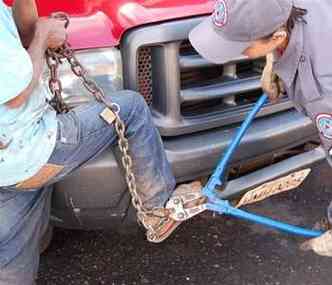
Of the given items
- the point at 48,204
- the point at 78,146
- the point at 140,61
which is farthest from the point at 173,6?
the point at 48,204

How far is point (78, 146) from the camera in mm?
2541

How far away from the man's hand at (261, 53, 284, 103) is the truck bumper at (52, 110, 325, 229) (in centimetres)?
22

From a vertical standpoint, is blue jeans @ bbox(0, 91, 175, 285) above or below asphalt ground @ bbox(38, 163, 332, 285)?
above

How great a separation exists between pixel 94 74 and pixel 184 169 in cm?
56

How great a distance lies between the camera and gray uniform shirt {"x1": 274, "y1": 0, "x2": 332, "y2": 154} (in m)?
2.35

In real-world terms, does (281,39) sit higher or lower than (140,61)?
higher

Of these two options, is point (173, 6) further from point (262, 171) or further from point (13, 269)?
point (13, 269)

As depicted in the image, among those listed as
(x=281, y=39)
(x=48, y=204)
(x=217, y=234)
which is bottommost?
(x=217, y=234)

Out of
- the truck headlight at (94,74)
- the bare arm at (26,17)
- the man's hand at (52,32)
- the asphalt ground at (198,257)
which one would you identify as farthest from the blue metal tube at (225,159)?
the bare arm at (26,17)

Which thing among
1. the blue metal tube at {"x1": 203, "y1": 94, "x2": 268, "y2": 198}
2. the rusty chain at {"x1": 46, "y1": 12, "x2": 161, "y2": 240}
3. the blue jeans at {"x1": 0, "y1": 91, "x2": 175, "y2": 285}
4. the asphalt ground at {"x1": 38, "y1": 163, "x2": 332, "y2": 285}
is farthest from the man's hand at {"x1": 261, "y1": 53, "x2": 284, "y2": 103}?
the asphalt ground at {"x1": 38, "y1": 163, "x2": 332, "y2": 285}

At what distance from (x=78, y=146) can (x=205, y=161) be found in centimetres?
58

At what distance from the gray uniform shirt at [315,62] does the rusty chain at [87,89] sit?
70 cm

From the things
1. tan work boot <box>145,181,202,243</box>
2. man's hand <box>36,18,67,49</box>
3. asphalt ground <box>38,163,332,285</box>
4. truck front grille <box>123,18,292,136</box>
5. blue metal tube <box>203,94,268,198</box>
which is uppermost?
man's hand <box>36,18,67,49</box>

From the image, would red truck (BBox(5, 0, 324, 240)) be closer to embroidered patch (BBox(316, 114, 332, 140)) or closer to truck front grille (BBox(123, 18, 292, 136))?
truck front grille (BBox(123, 18, 292, 136))
